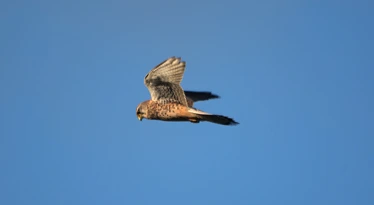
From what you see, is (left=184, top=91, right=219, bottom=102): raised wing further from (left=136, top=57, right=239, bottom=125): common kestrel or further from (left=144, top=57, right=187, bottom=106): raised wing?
(left=144, top=57, right=187, bottom=106): raised wing

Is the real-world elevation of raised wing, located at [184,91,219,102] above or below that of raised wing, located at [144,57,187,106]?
above

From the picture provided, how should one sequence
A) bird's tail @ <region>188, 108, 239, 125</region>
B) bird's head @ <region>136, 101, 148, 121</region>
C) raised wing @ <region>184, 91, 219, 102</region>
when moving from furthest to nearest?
raised wing @ <region>184, 91, 219, 102</region>
bird's head @ <region>136, 101, 148, 121</region>
bird's tail @ <region>188, 108, 239, 125</region>

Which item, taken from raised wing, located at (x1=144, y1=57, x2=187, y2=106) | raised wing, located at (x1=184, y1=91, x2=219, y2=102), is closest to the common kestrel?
raised wing, located at (x1=144, y1=57, x2=187, y2=106)

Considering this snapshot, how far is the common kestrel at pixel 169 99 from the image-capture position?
49.1ft

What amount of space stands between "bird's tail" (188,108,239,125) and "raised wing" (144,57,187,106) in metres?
0.55

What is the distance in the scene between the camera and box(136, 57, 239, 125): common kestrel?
49.1ft

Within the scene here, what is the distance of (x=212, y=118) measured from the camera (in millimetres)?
14781

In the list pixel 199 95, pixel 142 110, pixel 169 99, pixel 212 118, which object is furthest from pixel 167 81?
pixel 199 95

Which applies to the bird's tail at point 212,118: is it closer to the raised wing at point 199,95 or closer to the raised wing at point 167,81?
the raised wing at point 167,81

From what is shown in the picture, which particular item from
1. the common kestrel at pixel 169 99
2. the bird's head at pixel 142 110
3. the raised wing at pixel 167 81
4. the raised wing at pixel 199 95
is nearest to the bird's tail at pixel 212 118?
the common kestrel at pixel 169 99

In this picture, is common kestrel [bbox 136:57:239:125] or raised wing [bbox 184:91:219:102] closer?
common kestrel [bbox 136:57:239:125]

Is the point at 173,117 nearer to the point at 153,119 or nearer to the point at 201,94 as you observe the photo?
the point at 153,119

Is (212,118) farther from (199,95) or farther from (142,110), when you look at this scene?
(199,95)

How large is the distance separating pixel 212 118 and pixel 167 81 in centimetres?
153
